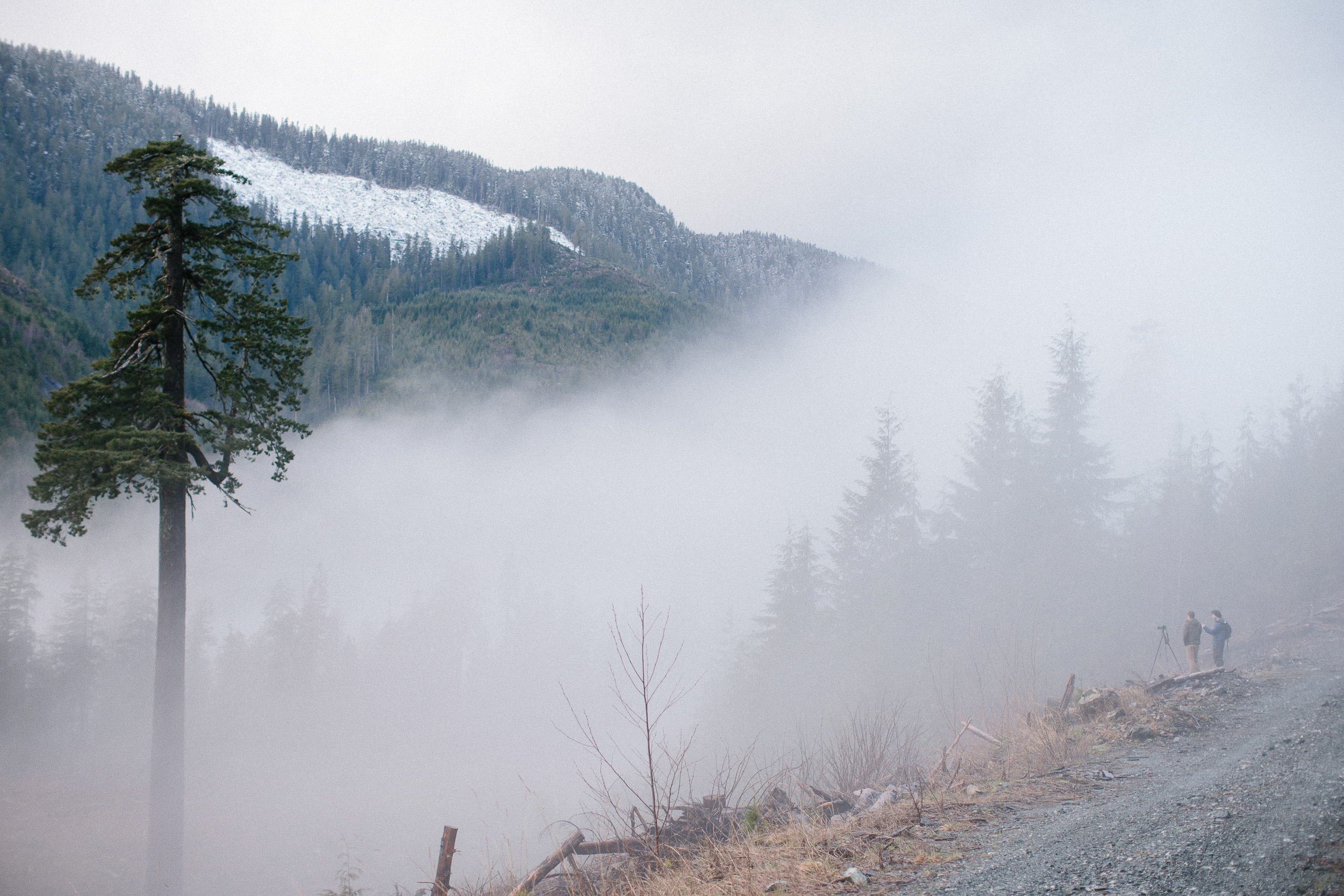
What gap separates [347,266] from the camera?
155375mm

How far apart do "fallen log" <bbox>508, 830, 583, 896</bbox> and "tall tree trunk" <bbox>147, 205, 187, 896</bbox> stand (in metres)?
6.79

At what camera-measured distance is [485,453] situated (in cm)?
14738

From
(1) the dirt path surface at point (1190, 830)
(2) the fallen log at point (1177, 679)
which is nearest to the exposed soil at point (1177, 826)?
(1) the dirt path surface at point (1190, 830)

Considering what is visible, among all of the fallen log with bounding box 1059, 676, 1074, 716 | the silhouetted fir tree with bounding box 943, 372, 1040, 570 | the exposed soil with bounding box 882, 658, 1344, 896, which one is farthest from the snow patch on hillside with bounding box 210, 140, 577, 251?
the exposed soil with bounding box 882, 658, 1344, 896

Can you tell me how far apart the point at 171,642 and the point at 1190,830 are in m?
12.3

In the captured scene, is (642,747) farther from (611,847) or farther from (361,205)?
(361,205)

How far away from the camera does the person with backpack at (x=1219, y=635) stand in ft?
44.0

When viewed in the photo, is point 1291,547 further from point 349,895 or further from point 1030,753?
point 349,895

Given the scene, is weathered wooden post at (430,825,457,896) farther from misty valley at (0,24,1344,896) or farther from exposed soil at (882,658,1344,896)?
exposed soil at (882,658,1344,896)

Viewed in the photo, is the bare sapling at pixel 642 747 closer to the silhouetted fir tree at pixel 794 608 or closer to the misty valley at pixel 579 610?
the misty valley at pixel 579 610

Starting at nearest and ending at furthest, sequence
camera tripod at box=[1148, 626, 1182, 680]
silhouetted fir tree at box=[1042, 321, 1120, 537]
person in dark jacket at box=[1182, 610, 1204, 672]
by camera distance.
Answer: camera tripod at box=[1148, 626, 1182, 680] → person in dark jacket at box=[1182, 610, 1204, 672] → silhouetted fir tree at box=[1042, 321, 1120, 537]

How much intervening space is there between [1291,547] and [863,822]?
33.0 m

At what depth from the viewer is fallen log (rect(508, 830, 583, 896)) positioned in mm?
5242

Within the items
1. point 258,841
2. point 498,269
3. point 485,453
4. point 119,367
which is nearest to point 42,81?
point 498,269
